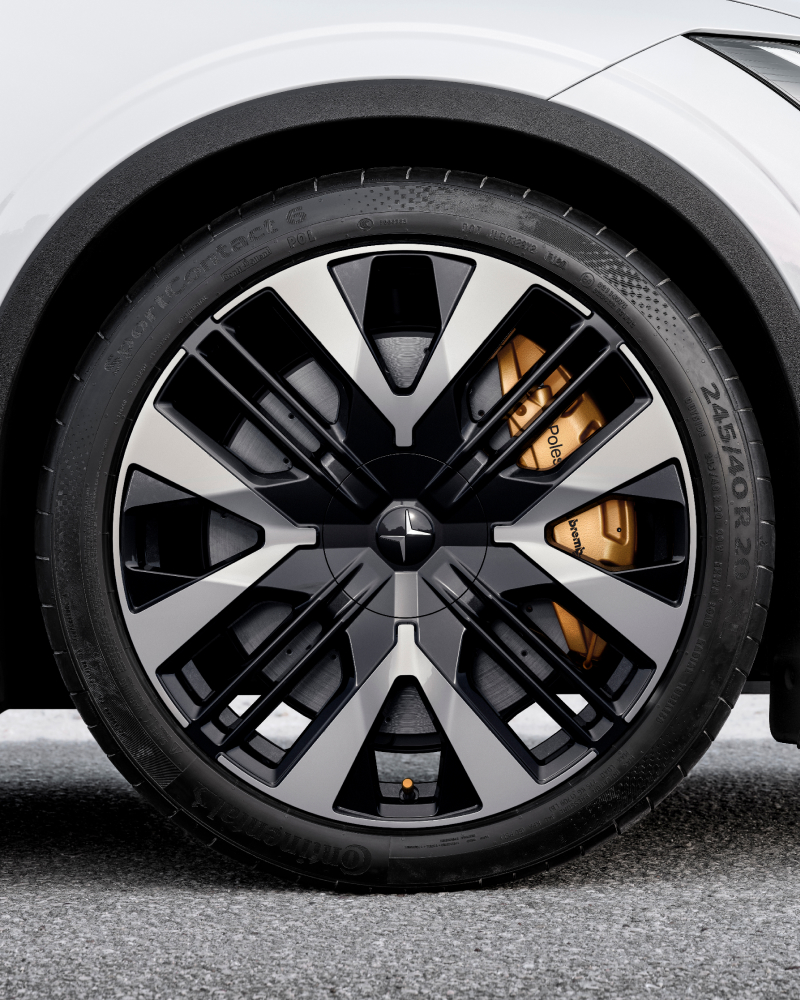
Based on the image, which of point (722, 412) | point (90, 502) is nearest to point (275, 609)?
point (90, 502)

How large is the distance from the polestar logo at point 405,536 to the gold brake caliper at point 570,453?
0.66ft

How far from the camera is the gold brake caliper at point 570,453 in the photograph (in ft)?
5.60

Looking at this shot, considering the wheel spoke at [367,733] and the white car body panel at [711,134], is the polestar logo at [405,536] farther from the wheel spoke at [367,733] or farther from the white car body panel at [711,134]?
the white car body panel at [711,134]

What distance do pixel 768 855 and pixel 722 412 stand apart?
2.78 feet

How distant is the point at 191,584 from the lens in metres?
1.66

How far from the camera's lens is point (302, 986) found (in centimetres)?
133

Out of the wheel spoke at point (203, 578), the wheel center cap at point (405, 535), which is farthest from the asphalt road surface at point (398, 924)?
the wheel center cap at point (405, 535)

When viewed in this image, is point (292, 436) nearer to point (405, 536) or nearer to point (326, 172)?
point (405, 536)

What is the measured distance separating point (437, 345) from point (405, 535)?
308mm

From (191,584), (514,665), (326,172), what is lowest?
(514,665)

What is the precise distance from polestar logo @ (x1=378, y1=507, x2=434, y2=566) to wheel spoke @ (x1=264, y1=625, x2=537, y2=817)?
17 centimetres

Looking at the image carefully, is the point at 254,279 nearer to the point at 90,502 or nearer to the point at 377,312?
the point at 377,312

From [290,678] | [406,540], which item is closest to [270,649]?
[290,678]

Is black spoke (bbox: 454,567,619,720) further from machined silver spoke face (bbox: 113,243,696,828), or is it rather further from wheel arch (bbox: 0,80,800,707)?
wheel arch (bbox: 0,80,800,707)
